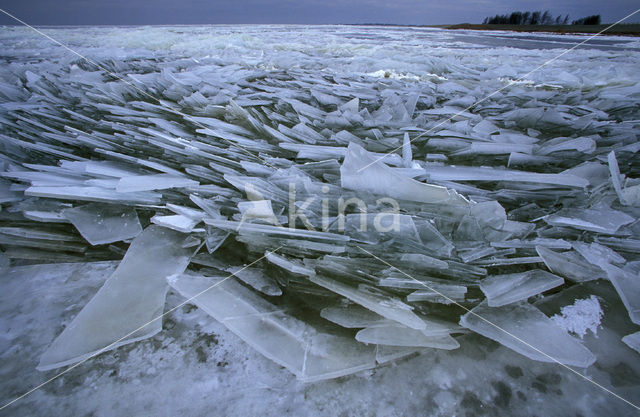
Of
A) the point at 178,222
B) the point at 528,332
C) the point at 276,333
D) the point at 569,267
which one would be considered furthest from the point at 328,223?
the point at 569,267

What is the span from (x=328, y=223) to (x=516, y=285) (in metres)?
0.64

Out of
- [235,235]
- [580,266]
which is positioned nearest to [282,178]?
[235,235]

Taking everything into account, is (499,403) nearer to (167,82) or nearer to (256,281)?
(256,281)

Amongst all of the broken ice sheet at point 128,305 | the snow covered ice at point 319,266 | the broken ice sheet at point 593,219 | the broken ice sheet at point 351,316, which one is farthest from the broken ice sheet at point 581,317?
the broken ice sheet at point 128,305

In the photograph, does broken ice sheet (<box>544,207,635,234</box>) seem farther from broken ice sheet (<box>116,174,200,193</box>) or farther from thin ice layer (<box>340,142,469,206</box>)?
broken ice sheet (<box>116,174,200,193</box>)

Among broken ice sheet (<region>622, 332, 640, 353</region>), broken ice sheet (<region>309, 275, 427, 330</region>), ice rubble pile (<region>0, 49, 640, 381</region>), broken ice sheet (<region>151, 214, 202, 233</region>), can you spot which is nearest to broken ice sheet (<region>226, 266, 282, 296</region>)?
ice rubble pile (<region>0, 49, 640, 381</region>)

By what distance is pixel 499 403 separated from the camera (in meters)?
0.73

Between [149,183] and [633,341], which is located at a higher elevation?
[149,183]

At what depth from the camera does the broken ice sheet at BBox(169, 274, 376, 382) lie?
30.7 inches

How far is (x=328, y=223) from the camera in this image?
1116 millimetres
